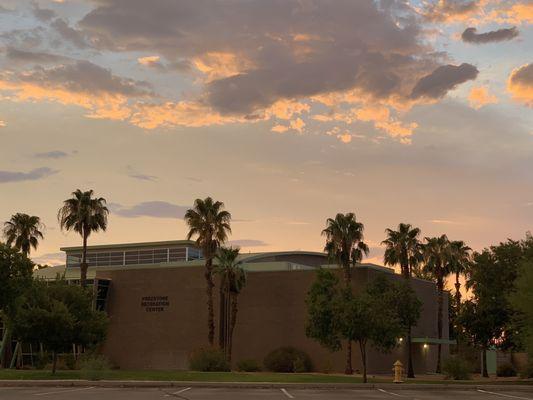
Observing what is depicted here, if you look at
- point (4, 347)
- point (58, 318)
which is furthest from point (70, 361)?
point (58, 318)

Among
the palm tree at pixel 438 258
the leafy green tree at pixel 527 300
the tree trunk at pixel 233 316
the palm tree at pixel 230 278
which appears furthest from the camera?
the palm tree at pixel 438 258

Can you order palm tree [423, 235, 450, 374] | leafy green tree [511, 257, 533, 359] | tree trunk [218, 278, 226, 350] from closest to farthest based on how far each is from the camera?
1. leafy green tree [511, 257, 533, 359]
2. tree trunk [218, 278, 226, 350]
3. palm tree [423, 235, 450, 374]

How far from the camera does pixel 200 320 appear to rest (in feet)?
209

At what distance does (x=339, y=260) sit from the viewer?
192 feet

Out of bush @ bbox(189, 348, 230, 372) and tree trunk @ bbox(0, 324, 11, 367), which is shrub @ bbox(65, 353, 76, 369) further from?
bush @ bbox(189, 348, 230, 372)

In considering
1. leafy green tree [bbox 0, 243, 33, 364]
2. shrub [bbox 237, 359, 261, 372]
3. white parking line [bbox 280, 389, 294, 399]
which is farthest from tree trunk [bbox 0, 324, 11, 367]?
white parking line [bbox 280, 389, 294, 399]

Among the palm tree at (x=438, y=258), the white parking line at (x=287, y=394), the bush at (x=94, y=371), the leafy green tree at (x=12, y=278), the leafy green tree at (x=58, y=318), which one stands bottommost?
the white parking line at (x=287, y=394)

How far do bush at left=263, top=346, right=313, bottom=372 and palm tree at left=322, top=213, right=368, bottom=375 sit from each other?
3.48m

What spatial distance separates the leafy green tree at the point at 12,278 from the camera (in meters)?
41.5

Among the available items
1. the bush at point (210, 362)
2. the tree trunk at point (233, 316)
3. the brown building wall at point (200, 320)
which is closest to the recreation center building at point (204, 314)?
the brown building wall at point (200, 320)

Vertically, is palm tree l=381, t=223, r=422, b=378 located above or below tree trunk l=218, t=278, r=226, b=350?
above

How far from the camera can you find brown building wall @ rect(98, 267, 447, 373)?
2373 inches

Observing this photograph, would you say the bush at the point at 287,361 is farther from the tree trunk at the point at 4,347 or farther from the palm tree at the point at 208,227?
the tree trunk at the point at 4,347

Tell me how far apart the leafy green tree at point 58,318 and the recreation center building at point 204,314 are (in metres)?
19.1
